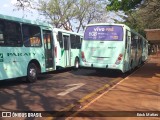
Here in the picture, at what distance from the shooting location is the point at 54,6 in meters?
48.9

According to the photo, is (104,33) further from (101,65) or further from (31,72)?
(31,72)

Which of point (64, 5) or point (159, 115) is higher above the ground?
point (64, 5)

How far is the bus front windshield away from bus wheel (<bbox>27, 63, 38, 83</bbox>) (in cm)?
454

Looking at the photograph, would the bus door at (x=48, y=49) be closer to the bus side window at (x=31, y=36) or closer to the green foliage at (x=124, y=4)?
the bus side window at (x=31, y=36)

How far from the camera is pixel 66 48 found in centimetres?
2159

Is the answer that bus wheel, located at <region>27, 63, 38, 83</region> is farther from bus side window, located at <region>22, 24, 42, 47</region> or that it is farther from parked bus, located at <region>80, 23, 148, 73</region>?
parked bus, located at <region>80, 23, 148, 73</region>

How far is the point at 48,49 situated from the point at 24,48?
9.19 ft

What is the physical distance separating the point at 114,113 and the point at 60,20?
41102 mm

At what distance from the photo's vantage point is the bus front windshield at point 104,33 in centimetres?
1819

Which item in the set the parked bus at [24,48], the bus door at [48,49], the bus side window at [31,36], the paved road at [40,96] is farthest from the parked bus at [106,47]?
the paved road at [40,96]

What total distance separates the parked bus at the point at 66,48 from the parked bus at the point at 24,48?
2077 mm

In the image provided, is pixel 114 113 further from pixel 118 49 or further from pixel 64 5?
pixel 64 5

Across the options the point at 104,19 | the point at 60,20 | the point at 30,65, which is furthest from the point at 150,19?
the point at 104,19

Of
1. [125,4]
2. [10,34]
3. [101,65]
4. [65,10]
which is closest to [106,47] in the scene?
[101,65]
